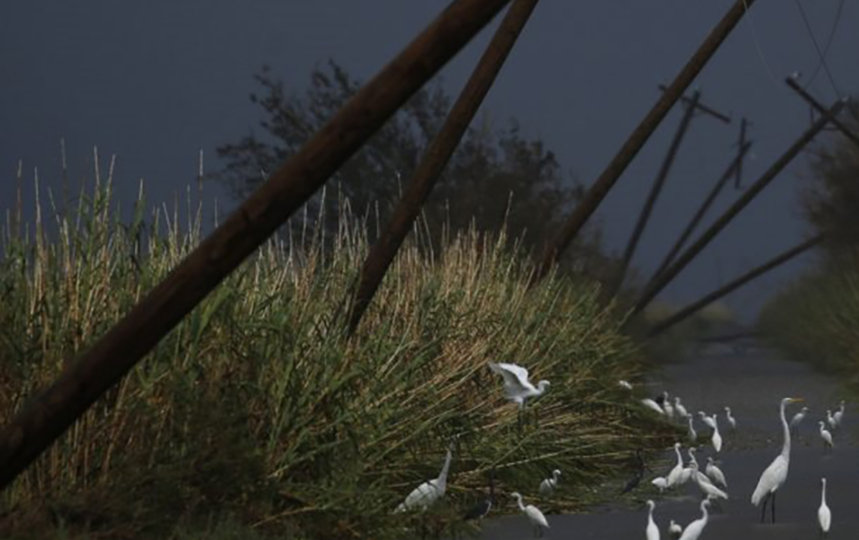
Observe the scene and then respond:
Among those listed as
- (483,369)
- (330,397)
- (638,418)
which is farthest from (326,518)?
(638,418)

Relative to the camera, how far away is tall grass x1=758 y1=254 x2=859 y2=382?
1232 inches

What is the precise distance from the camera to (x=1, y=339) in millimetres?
11094

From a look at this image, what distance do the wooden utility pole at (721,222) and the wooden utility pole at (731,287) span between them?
322 cm

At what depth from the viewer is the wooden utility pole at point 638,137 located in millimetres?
21344

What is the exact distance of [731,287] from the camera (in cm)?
3591

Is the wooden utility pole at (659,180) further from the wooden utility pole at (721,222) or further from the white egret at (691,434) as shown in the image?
the white egret at (691,434)

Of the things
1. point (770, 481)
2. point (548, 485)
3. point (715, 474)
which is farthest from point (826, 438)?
point (770, 481)

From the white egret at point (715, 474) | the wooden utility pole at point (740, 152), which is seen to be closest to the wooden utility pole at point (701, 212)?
the wooden utility pole at point (740, 152)

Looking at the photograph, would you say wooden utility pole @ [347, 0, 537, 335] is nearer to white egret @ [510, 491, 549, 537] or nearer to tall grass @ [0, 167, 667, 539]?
tall grass @ [0, 167, 667, 539]

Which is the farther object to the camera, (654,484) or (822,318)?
(822,318)

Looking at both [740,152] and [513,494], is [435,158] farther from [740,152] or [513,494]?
[740,152]

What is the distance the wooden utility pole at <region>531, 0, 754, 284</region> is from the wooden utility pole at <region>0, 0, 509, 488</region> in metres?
12.3

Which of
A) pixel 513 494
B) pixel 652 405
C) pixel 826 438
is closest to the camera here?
pixel 513 494

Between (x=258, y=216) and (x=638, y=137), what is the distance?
13666 mm
